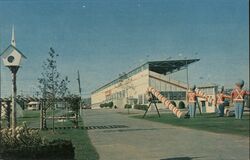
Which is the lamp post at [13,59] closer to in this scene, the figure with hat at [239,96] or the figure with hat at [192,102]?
the figure with hat at [239,96]

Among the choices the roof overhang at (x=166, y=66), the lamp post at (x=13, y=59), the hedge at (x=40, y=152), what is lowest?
the hedge at (x=40, y=152)

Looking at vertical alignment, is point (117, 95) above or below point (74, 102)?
above

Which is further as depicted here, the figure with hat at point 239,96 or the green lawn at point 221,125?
the figure with hat at point 239,96

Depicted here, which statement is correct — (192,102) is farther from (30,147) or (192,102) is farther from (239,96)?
(30,147)

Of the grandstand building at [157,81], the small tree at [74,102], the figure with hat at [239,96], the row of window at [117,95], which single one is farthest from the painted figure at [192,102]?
the row of window at [117,95]

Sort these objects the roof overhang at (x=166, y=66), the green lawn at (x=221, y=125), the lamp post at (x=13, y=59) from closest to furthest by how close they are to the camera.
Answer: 1. the lamp post at (x=13, y=59)
2. the green lawn at (x=221, y=125)
3. the roof overhang at (x=166, y=66)

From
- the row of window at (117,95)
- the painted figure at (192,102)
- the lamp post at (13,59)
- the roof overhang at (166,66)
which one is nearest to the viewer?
the lamp post at (13,59)

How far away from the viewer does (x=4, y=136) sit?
10.1 m

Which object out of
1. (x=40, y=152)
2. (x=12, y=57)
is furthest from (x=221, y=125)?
(x=40, y=152)

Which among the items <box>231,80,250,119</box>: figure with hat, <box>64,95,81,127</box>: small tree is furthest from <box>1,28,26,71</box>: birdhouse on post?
<box>231,80,250,119</box>: figure with hat

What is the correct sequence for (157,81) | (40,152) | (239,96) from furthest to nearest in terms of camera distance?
(157,81) < (239,96) < (40,152)

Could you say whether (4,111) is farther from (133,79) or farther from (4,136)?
(133,79)

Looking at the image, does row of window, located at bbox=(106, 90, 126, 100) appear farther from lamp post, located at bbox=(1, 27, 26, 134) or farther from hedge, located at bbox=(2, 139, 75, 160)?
hedge, located at bbox=(2, 139, 75, 160)

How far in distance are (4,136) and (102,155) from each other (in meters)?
2.38
